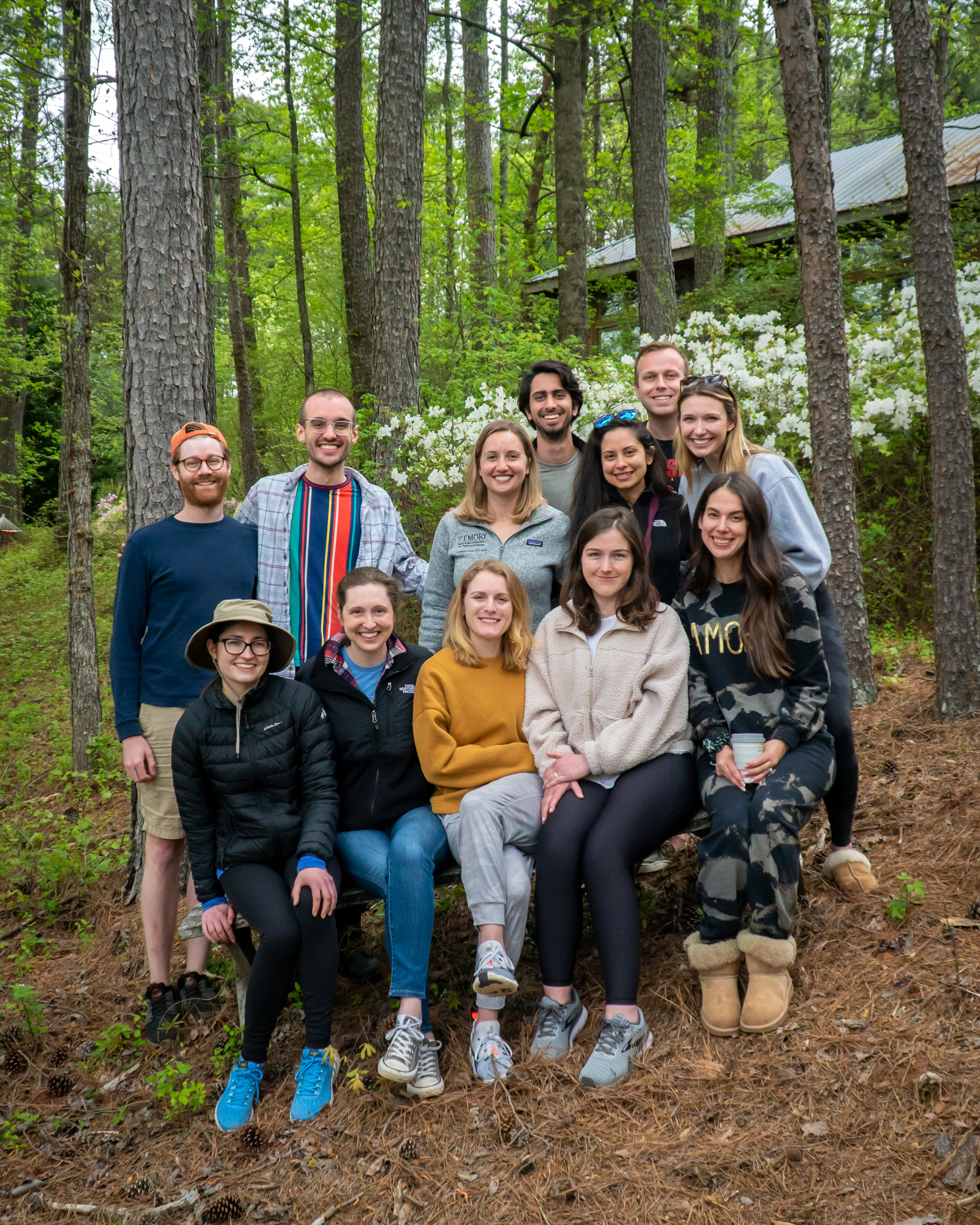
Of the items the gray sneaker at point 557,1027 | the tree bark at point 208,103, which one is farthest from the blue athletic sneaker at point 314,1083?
the tree bark at point 208,103

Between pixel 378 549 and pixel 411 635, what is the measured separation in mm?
4017

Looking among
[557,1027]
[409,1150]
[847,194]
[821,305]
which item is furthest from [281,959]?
[847,194]

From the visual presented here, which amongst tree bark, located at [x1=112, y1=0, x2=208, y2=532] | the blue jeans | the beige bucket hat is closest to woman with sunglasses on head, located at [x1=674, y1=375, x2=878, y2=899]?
the blue jeans

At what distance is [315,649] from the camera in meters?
3.91

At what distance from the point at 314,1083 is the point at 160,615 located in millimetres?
1902

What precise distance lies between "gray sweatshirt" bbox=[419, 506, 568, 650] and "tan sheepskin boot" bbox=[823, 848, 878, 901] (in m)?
1.58

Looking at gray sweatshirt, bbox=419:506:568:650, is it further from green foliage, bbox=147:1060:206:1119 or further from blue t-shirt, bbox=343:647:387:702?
green foliage, bbox=147:1060:206:1119

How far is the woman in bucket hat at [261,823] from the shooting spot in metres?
3.14

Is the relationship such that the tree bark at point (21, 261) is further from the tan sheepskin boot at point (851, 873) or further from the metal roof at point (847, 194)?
the metal roof at point (847, 194)

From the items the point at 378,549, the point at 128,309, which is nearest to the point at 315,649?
the point at 378,549

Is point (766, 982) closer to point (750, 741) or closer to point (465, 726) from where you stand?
point (750, 741)

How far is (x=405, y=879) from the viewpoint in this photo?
319 cm

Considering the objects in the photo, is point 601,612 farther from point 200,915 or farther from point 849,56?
point 849,56

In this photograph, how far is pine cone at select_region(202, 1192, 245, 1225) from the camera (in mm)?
2676
